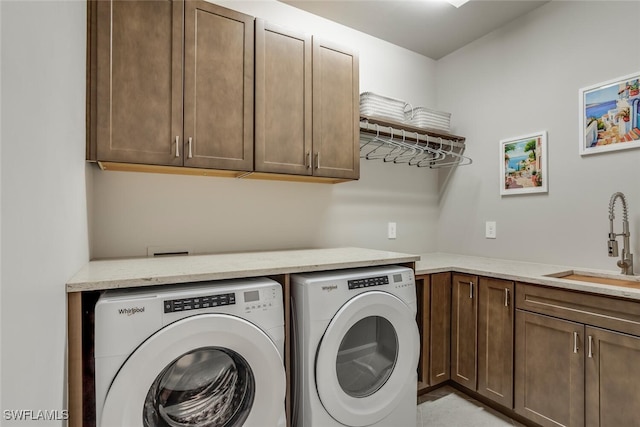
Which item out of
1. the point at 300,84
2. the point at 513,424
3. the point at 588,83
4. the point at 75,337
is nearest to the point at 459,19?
the point at 588,83

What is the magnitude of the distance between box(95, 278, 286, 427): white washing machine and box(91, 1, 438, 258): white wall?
0.74 m

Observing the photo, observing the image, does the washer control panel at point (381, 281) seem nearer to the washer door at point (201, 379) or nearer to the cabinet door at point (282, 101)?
the washer door at point (201, 379)

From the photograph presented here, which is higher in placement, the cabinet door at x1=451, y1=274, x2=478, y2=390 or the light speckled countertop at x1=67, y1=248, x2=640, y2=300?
the light speckled countertop at x1=67, y1=248, x2=640, y2=300

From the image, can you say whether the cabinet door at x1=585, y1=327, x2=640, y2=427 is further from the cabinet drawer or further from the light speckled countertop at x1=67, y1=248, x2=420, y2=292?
the light speckled countertop at x1=67, y1=248, x2=420, y2=292

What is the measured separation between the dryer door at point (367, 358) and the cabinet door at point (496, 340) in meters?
0.58

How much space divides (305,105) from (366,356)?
1.47 m

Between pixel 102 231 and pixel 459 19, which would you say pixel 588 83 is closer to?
pixel 459 19

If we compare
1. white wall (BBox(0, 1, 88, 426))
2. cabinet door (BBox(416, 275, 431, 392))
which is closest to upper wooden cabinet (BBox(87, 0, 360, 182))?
white wall (BBox(0, 1, 88, 426))

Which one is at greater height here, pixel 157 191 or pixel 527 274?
pixel 157 191

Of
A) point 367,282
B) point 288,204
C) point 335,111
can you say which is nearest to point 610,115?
point 335,111

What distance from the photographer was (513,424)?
192 cm

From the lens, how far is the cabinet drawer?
147 cm

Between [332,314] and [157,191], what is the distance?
4.04 ft

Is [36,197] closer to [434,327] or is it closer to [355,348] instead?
[355,348]
